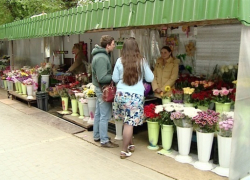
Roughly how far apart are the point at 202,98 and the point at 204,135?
0.92 m

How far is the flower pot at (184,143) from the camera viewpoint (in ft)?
12.8

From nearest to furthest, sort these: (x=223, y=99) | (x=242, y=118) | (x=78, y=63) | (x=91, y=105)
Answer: (x=242, y=118) < (x=223, y=99) < (x=91, y=105) < (x=78, y=63)

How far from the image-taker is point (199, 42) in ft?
19.1

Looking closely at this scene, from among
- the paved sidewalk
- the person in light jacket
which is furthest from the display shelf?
the person in light jacket

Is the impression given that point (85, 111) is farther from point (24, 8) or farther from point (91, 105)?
point (24, 8)

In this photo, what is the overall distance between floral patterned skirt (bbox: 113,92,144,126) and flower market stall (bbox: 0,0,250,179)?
476 millimetres

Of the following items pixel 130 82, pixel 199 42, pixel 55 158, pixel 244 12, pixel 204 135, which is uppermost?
pixel 244 12

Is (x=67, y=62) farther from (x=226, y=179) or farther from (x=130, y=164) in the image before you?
(x=226, y=179)

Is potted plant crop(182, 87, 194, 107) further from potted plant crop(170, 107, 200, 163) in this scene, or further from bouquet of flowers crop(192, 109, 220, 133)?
bouquet of flowers crop(192, 109, 220, 133)

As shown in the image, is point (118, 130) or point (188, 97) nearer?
point (188, 97)

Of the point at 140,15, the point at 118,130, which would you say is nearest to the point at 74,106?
the point at 118,130

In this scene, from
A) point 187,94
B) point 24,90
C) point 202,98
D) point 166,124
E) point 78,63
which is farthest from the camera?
point 24,90

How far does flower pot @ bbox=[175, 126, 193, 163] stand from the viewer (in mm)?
3913

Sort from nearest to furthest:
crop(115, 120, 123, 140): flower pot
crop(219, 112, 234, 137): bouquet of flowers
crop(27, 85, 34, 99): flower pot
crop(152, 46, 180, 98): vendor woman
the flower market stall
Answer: the flower market stall → crop(219, 112, 234, 137): bouquet of flowers → crop(115, 120, 123, 140): flower pot → crop(152, 46, 180, 98): vendor woman → crop(27, 85, 34, 99): flower pot
